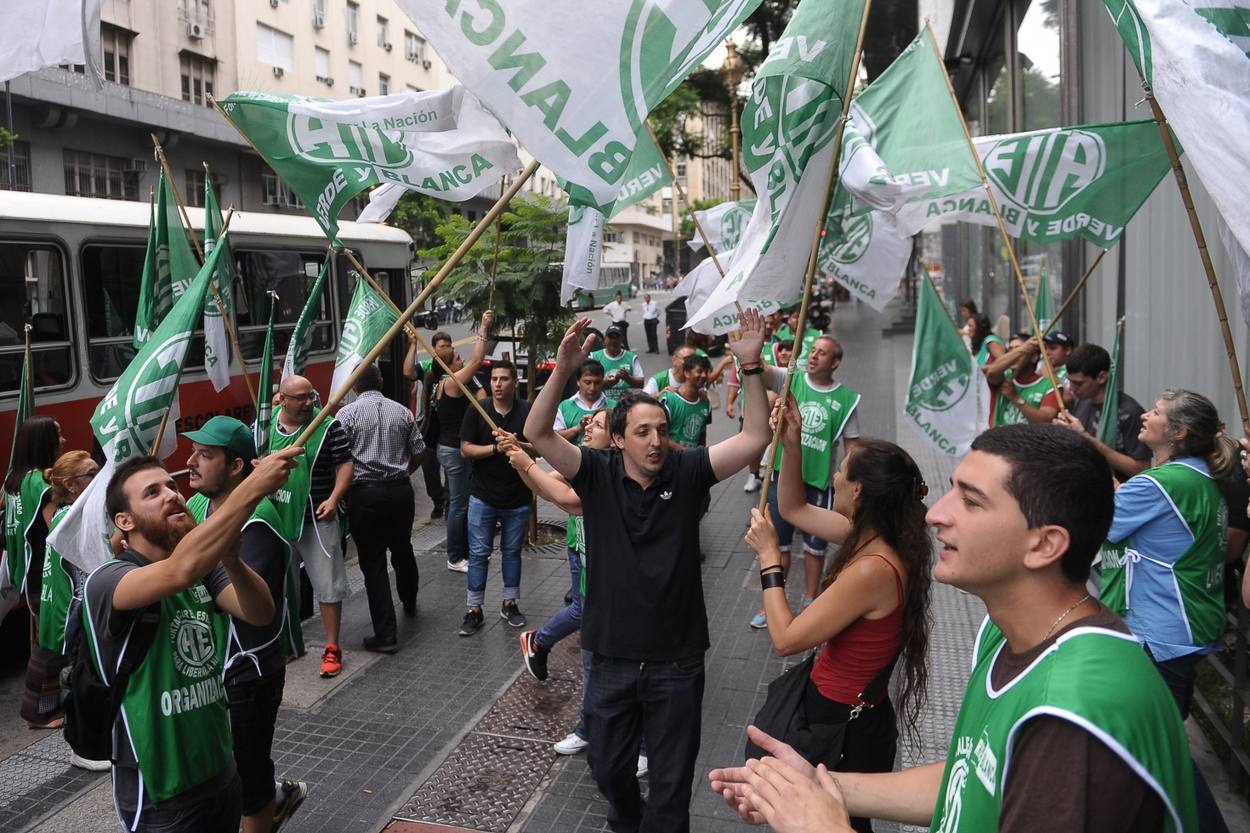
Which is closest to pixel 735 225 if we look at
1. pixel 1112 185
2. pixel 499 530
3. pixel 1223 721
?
pixel 499 530

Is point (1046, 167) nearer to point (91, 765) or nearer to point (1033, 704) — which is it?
point (1033, 704)

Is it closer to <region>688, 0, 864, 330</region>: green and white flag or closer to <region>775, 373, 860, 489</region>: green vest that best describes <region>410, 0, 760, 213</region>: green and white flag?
<region>688, 0, 864, 330</region>: green and white flag

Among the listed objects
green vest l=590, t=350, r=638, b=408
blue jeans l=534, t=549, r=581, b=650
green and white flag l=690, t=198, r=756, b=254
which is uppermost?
green and white flag l=690, t=198, r=756, b=254

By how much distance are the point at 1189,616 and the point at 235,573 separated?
144 inches

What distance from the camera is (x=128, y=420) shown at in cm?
420

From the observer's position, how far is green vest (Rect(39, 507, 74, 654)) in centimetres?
543

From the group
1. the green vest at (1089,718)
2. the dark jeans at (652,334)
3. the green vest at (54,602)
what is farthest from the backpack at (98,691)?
the dark jeans at (652,334)

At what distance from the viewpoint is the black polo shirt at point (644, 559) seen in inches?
157

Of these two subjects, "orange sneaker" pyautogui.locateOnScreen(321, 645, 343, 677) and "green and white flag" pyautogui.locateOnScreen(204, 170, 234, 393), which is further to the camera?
"green and white flag" pyautogui.locateOnScreen(204, 170, 234, 393)

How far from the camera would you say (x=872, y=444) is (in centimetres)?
363

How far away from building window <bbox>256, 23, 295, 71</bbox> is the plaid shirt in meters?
→ 33.2

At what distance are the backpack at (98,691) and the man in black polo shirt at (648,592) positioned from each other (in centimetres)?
158

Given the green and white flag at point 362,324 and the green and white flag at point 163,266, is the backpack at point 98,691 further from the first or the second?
the green and white flag at point 362,324

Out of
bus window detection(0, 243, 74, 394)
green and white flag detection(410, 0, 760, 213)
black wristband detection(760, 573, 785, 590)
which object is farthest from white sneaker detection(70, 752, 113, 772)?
green and white flag detection(410, 0, 760, 213)
